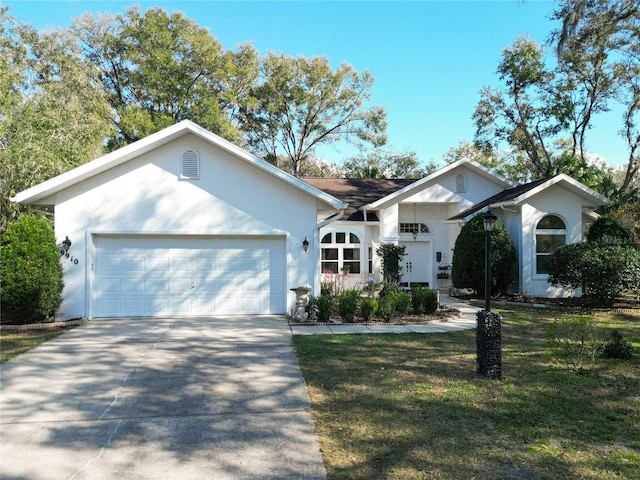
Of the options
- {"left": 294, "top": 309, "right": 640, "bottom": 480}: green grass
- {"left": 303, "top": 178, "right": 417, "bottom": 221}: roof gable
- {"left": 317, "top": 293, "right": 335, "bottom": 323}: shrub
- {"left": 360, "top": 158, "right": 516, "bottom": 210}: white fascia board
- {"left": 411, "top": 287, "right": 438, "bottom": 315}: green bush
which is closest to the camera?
{"left": 294, "top": 309, "right": 640, "bottom": 480}: green grass

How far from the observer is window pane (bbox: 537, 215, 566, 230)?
15922mm

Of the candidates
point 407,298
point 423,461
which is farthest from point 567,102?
point 423,461

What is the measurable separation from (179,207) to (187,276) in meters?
1.91

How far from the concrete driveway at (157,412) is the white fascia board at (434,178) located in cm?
1005

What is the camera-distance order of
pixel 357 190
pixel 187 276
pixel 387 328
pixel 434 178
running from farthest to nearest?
pixel 357 190 < pixel 434 178 < pixel 187 276 < pixel 387 328

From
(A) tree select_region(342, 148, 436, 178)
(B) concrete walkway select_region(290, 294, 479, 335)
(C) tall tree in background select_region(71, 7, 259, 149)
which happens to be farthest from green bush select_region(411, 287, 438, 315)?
(A) tree select_region(342, 148, 436, 178)

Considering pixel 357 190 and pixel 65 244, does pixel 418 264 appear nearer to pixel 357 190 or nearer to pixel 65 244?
pixel 357 190

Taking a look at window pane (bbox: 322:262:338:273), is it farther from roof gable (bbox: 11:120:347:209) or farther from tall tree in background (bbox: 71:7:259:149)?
tall tree in background (bbox: 71:7:259:149)

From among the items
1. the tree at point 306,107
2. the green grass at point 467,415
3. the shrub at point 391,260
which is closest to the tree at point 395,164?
the tree at point 306,107

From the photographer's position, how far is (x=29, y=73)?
25.9 meters

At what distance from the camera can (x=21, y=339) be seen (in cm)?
941

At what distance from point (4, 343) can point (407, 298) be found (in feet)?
30.6

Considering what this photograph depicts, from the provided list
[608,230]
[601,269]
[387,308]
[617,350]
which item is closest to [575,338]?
[617,350]

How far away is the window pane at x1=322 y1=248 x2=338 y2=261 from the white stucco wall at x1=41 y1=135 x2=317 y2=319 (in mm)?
6070
